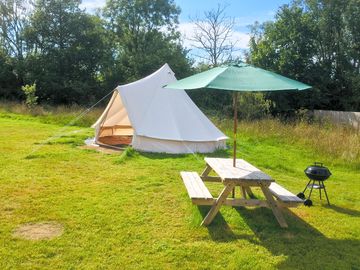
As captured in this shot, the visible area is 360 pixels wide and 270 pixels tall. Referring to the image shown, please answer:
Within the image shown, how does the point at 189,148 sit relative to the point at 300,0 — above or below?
below

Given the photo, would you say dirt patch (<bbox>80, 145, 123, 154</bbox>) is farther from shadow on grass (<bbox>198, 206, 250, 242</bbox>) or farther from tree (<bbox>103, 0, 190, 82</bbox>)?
tree (<bbox>103, 0, 190, 82</bbox>)

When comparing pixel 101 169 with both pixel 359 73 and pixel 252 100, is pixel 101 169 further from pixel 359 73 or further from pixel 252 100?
pixel 359 73

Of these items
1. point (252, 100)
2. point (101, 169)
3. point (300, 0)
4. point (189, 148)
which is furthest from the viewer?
point (300, 0)

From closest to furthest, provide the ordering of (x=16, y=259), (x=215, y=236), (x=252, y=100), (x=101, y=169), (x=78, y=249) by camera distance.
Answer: (x=16, y=259) → (x=78, y=249) → (x=215, y=236) → (x=101, y=169) → (x=252, y=100)

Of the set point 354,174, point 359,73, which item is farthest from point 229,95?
point 354,174

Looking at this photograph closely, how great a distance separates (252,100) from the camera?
1573cm

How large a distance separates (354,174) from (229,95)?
1279 centimetres

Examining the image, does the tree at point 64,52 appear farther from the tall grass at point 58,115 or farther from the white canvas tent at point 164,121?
the white canvas tent at point 164,121

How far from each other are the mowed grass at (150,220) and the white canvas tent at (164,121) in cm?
102

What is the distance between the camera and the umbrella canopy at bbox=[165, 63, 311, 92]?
12.2ft

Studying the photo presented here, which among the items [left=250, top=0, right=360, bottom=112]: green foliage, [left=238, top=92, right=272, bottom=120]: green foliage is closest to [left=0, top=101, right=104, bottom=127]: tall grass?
[left=238, top=92, right=272, bottom=120]: green foliage

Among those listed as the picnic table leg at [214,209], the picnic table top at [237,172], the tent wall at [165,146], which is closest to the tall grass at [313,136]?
the tent wall at [165,146]

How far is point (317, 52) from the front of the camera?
22094mm

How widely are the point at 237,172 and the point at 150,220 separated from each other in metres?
1.12
